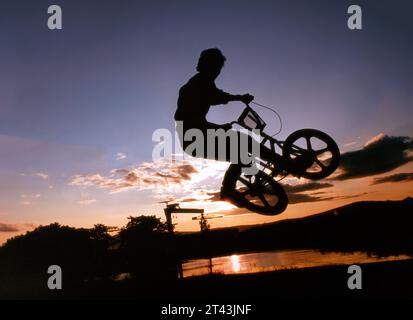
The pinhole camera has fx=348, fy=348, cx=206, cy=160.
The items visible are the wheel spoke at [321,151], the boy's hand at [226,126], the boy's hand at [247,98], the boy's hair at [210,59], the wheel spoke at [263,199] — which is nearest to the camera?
the boy's hair at [210,59]

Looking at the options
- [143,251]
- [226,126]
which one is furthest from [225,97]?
[143,251]

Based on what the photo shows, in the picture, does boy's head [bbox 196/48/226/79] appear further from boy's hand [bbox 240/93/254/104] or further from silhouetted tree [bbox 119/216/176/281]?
silhouetted tree [bbox 119/216/176/281]

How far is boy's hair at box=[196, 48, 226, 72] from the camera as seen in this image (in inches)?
307

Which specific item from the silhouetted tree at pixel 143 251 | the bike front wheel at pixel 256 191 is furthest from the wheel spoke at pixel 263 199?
the silhouetted tree at pixel 143 251

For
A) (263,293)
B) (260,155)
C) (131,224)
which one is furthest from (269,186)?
(131,224)

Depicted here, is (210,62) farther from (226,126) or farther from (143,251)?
(143,251)

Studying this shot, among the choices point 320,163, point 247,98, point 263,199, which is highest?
point 247,98

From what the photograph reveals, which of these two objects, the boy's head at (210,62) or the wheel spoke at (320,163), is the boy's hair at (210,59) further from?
the wheel spoke at (320,163)

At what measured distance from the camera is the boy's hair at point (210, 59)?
7801 mm

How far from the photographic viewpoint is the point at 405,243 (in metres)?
109

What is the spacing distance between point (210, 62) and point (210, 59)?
0.21 ft

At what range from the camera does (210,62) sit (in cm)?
781
